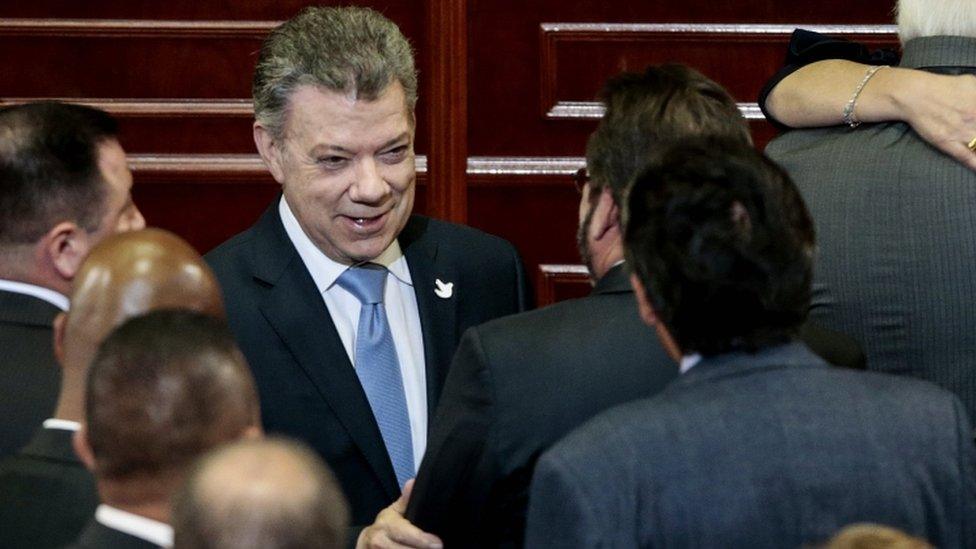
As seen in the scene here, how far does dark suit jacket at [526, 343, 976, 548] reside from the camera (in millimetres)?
1767

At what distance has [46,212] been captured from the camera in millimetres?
2414

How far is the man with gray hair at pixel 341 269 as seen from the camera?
2658 millimetres

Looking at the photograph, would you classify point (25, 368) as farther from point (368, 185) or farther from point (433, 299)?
point (433, 299)

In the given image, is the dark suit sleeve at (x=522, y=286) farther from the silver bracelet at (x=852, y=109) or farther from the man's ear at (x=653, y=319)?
the man's ear at (x=653, y=319)

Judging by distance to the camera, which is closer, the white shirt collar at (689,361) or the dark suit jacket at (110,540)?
the dark suit jacket at (110,540)

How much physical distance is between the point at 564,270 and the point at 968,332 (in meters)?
1.84

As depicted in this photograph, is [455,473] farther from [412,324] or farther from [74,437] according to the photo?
[412,324]

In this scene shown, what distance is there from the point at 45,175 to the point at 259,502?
1.17 metres

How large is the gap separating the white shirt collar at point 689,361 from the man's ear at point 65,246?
3.16 feet

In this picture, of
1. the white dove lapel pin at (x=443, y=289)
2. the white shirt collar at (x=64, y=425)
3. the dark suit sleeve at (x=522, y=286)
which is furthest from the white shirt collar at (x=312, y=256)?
the white shirt collar at (x=64, y=425)

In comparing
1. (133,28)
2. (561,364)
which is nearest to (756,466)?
(561,364)

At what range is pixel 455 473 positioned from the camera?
7.04 ft

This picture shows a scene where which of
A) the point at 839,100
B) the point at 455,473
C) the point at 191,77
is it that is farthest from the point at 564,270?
the point at 455,473

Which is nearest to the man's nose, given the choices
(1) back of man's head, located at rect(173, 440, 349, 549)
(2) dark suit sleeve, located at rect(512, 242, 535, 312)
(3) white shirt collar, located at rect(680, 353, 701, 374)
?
(2) dark suit sleeve, located at rect(512, 242, 535, 312)
